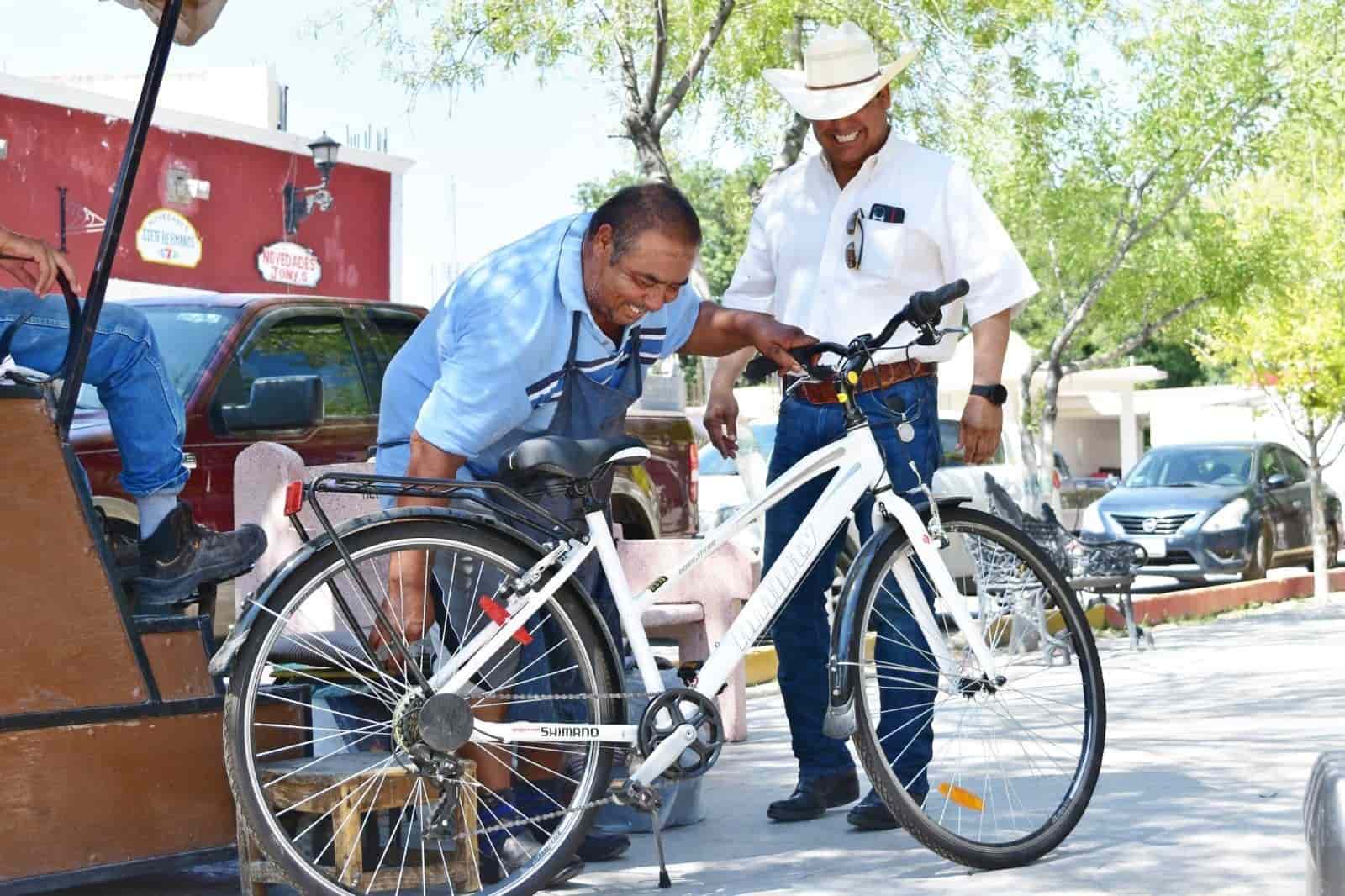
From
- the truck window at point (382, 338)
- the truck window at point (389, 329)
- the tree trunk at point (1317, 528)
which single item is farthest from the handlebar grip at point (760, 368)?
the tree trunk at point (1317, 528)

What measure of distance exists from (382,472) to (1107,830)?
218 centimetres

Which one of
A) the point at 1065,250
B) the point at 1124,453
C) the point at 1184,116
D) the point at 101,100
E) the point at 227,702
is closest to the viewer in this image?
the point at 227,702

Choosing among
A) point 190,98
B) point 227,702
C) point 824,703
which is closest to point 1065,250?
point 190,98

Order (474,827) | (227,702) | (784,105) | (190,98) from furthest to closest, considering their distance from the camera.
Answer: (190,98)
(784,105)
(474,827)
(227,702)

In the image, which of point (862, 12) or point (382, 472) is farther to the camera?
point (862, 12)

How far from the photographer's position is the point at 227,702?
3.82 m

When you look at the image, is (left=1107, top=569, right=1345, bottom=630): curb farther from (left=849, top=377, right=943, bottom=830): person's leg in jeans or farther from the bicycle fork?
the bicycle fork

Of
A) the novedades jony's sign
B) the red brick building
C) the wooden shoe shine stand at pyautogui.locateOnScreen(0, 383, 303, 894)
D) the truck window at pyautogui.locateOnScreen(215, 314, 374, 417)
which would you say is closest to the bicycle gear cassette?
the wooden shoe shine stand at pyautogui.locateOnScreen(0, 383, 303, 894)

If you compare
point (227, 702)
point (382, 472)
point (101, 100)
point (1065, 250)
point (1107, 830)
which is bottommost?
point (1107, 830)

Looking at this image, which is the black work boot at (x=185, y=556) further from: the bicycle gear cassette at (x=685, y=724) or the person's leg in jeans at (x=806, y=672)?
the person's leg in jeans at (x=806, y=672)

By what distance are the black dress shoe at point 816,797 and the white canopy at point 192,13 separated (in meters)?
2.70

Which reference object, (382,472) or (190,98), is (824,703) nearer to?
(382,472)

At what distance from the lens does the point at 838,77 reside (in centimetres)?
539

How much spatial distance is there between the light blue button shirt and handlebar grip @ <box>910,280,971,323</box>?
655mm
